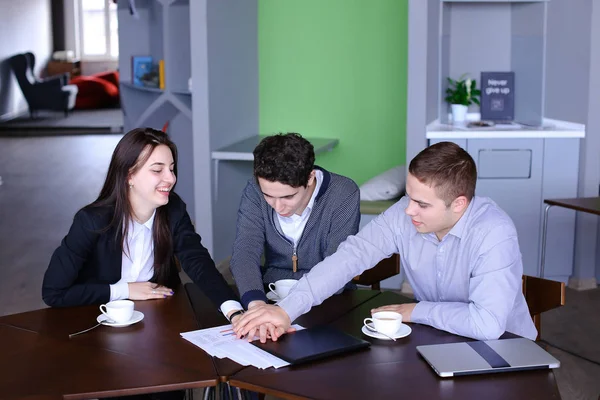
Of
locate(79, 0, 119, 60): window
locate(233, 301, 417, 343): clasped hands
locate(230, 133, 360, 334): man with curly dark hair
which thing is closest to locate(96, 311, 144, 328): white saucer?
locate(233, 301, 417, 343): clasped hands

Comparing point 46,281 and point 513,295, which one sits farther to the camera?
point 46,281

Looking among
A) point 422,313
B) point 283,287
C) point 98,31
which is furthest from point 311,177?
point 98,31

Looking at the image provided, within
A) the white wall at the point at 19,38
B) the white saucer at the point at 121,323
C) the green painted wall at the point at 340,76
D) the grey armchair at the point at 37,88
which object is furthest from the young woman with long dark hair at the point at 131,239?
the white wall at the point at 19,38

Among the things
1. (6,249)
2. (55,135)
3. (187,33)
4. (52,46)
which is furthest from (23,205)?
(52,46)

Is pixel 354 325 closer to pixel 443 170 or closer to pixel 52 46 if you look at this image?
pixel 443 170

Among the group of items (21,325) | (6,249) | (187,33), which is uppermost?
(187,33)

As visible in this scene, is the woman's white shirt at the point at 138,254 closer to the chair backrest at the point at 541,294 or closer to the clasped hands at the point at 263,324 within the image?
the clasped hands at the point at 263,324

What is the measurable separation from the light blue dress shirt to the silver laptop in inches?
3.6

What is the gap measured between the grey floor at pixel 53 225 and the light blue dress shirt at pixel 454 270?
131 cm

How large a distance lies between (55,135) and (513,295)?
11242 millimetres

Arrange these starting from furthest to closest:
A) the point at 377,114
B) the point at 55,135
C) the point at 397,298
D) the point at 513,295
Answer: the point at 55,135 < the point at 377,114 < the point at 397,298 < the point at 513,295

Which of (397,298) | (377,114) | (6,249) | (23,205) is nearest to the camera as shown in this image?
(397,298)

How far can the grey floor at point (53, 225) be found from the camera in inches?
156

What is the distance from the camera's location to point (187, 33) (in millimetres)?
6246
